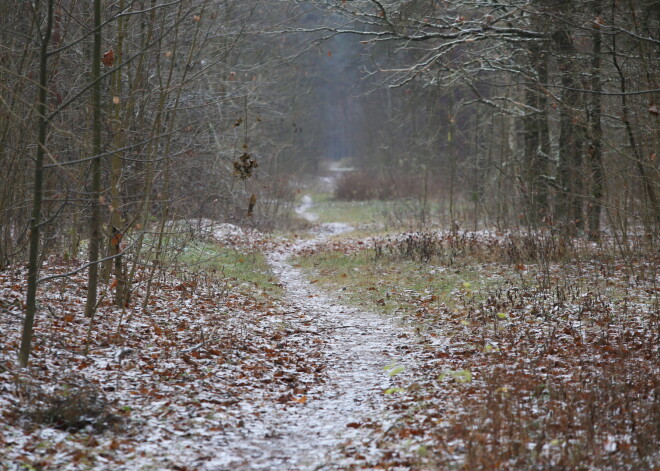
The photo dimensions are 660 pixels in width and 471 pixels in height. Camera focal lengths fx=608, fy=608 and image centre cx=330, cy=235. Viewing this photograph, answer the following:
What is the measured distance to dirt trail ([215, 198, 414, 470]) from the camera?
4906 mm

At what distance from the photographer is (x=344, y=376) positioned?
7.12 metres

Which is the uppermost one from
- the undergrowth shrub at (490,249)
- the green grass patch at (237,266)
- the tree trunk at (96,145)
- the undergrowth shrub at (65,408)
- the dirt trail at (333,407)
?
the tree trunk at (96,145)

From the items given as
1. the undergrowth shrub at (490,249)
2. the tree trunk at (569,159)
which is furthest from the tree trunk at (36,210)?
the tree trunk at (569,159)

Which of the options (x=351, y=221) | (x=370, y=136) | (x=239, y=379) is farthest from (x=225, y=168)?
(x=370, y=136)

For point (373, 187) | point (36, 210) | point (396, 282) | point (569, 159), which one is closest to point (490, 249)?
point (569, 159)

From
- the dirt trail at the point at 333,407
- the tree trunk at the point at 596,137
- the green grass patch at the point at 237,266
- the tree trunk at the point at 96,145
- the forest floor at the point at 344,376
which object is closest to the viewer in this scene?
the forest floor at the point at 344,376

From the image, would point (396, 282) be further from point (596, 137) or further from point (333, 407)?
point (333, 407)

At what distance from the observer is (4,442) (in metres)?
4.60

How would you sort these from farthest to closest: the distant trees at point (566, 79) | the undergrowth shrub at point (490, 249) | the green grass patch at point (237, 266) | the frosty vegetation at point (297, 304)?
the undergrowth shrub at point (490, 249) → the green grass patch at point (237, 266) → the distant trees at point (566, 79) → the frosty vegetation at point (297, 304)

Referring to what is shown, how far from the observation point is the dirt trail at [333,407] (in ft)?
16.1

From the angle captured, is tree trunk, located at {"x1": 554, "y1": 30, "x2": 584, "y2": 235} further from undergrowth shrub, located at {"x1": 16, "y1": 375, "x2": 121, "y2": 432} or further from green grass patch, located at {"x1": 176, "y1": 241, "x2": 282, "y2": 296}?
undergrowth shrub, located at {"x1": 16, "y1": 375, "x2": 121, "y2": 432}

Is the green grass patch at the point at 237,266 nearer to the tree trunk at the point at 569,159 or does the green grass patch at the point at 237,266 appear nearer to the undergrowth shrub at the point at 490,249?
the undergrowth shrub at the point at 490,249

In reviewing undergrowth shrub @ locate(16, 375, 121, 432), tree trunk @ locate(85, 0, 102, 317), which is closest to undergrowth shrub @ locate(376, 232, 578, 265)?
tree trunk @ locate(85, 0, 102, 317)

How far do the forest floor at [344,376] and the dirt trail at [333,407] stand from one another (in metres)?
0.02
